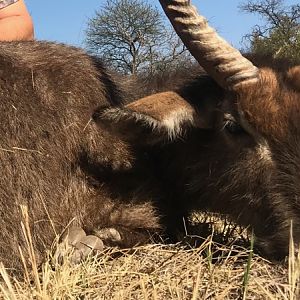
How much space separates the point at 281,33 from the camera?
23141mm

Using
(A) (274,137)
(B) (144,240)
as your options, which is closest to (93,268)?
(B) (144,240)

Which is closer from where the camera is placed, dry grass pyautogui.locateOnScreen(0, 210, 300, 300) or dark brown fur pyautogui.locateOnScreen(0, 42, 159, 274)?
dry grass pyautogui.locateOnScreen(0, 210, 300, 300)

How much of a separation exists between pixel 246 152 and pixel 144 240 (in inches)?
35.3

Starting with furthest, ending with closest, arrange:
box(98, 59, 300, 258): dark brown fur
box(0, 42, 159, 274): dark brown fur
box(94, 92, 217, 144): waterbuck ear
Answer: box(0, 42, 159, 274): dark brown fur, box(94, 92, 217, 144): waterbuck ear, box(98, 59, 300, 258): dark brown fur

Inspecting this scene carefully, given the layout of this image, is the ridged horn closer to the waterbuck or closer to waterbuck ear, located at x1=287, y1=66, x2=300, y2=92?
the waterbuck

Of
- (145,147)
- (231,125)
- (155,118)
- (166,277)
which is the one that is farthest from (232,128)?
(166,277)

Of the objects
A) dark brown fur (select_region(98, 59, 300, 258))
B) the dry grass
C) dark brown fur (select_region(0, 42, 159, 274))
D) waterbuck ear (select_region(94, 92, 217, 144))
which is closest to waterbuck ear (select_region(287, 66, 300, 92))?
dark brown fur (select_region(98, 59, 300, 258))

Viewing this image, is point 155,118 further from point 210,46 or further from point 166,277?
point 166,277

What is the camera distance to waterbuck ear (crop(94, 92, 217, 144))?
375 centimetres

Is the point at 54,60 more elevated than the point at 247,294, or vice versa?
the point at 54,60

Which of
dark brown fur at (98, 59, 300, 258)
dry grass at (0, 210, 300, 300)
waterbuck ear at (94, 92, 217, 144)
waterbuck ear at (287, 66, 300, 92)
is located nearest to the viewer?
dry grass at (0, 210, 300, 300)

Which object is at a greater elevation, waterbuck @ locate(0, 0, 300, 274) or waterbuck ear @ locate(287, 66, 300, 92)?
waterbuck ear @ locate(287, 66, 300, 92)

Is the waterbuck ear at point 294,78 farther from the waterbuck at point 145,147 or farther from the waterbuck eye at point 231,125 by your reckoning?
the waterbuck eye at point 231,125

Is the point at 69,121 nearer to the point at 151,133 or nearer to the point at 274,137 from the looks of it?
the point at 151,133
